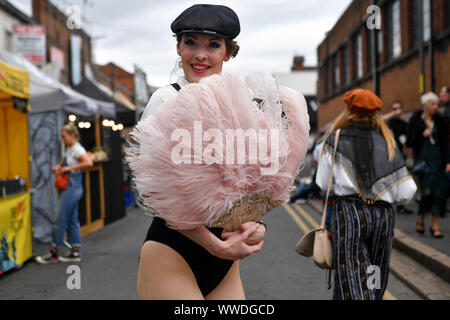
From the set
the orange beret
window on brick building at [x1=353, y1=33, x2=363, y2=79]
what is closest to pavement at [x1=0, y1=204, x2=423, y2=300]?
the orange beret

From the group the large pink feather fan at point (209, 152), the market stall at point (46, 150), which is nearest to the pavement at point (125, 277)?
the market stall at point (46, 150)

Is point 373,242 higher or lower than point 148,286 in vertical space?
lower

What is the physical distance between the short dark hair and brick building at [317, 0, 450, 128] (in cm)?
1177

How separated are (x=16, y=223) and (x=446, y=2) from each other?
12286 millimetres

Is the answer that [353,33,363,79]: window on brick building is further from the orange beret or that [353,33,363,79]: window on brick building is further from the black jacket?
the orange beret

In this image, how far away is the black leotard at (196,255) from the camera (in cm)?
186

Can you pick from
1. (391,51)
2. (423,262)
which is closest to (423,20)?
(391,51)

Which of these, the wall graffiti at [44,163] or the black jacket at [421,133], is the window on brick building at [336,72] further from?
the wall graffiti at [44,163]

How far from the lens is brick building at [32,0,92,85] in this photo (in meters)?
26.3

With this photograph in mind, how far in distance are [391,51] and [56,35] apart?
18676 millimetres

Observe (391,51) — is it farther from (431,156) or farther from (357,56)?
(431,156)
